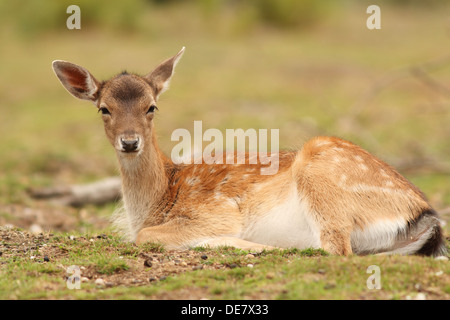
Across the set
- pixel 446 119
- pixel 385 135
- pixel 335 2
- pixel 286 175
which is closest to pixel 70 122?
pixel 385 135

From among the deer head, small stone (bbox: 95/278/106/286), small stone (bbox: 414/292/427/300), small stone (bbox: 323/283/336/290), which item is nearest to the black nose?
the deer head

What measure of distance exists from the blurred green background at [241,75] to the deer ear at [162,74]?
1.75m

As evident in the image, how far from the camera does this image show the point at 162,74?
7.48 meters

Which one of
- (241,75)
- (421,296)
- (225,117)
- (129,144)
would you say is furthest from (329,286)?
(241,75)

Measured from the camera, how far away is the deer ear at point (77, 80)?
7.03 metres

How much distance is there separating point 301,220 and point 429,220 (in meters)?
1.26

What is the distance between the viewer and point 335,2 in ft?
118

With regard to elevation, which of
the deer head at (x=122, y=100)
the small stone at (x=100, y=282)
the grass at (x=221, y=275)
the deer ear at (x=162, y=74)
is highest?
the deer ear at (x=162, y=74)

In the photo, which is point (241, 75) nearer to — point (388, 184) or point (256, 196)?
point (256, 196)

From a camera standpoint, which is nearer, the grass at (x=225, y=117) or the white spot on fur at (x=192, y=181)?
the grass at (x=225, y=117)

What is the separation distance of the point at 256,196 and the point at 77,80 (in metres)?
2.43

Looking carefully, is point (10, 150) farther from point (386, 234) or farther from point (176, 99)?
point (386, 234)

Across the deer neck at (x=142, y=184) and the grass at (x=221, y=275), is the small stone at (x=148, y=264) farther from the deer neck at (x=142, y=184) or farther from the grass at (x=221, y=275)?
the deer neck at (x=142, y=184)

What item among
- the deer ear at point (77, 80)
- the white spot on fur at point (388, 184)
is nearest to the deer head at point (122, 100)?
the deer ear at point (77, 80)
